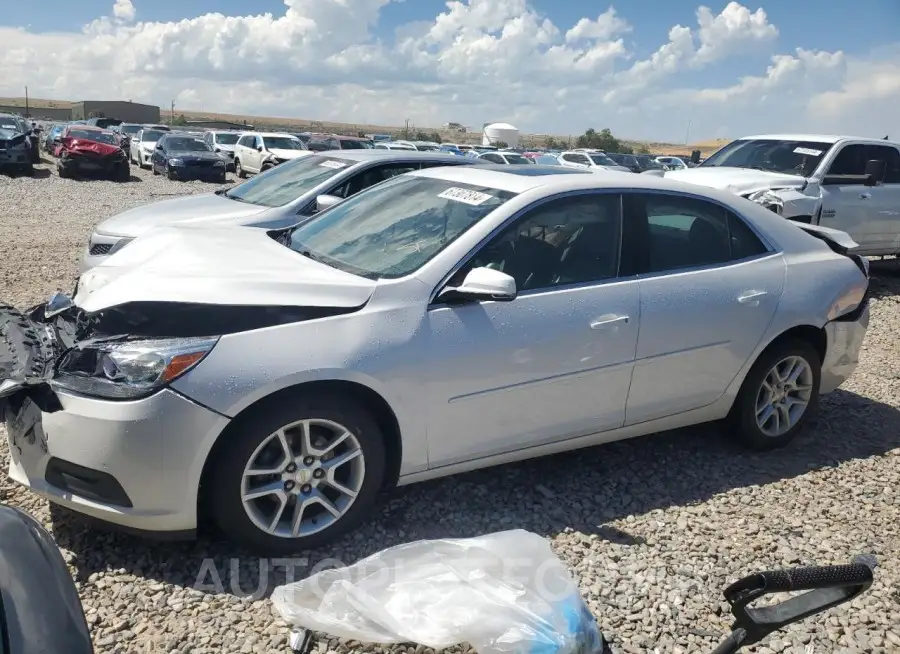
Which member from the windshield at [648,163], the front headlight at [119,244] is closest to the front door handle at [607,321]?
the front headlight at [119,244]

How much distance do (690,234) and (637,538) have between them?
1687 millimetres

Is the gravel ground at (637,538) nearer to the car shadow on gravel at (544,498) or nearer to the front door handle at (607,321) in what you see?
the car shadow on gravel at (544,498)

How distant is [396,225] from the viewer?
3.84 metres

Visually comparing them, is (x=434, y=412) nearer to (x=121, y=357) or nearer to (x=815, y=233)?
(x=121, y=357)

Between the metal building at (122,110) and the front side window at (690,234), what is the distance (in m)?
82.3

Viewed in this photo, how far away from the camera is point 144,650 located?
261 cm

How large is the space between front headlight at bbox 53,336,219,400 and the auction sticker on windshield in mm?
1490

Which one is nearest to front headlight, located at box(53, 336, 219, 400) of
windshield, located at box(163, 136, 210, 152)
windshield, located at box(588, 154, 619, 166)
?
windshield, located at box(163, 136, 210, 152)

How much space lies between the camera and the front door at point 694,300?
151 inches

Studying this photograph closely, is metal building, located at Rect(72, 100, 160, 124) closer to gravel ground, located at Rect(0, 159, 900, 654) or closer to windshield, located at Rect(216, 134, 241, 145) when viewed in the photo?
windshield, located at Rect(216, 134, 241, 145)

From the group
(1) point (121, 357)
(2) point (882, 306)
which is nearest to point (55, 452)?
(1) point (121, 357)

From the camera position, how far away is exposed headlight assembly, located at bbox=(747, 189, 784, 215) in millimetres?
8758

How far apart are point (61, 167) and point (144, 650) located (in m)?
21.6

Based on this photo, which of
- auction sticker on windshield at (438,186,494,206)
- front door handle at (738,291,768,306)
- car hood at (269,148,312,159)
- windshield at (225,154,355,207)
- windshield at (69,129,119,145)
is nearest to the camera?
auction sticker on windshield at (438,186,494,206)
